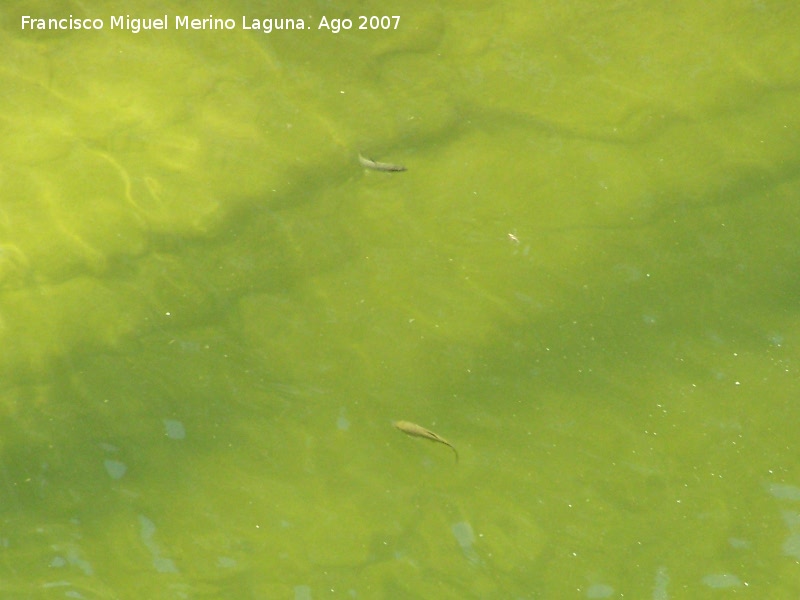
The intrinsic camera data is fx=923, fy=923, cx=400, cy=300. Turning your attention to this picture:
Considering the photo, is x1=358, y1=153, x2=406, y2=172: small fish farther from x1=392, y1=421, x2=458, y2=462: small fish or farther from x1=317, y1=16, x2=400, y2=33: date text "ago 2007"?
x1=392, y1=421, x2=458, y2=462: small fish

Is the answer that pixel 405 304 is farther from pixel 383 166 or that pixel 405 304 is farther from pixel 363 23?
pixel 363 23

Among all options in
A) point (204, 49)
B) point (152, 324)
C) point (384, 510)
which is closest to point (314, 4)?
point (204, 49)

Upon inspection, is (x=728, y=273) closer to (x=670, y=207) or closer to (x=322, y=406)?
(x=670, y=207)

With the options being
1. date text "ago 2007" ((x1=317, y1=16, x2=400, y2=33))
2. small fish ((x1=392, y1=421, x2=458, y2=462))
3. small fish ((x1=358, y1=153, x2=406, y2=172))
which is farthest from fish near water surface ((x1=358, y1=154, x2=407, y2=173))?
Answer: small fish ((x1=392, y1=421, x2=458, y2=462))

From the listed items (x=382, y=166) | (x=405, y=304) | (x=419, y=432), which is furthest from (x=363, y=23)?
(x=419, y=432)

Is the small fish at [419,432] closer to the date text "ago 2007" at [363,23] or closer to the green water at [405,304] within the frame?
the green water at [405,304]

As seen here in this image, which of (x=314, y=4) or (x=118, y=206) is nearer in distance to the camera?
(x=118, y=206)
